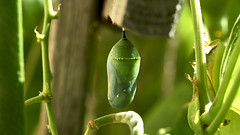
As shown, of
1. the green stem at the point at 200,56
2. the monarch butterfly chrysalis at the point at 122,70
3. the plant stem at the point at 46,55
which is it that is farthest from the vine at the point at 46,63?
the green stem at the point at 200,56

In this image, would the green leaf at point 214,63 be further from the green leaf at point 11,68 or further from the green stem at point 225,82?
the green leaf at point 11,68

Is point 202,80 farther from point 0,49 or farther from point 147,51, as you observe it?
point 147,51

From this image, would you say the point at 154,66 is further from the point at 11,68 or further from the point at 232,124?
the point at 11,68

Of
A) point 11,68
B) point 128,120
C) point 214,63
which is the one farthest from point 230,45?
point 11,68

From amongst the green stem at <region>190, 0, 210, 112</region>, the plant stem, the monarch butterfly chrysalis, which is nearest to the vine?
the plant stem

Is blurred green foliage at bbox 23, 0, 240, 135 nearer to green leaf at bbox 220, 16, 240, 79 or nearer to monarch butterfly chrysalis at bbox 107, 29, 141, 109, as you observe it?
monarch butterfly chrysalis at bbox 107, 29, 141, 109
